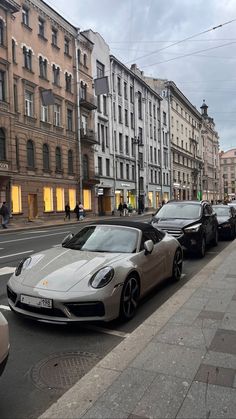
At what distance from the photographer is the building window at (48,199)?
111ft

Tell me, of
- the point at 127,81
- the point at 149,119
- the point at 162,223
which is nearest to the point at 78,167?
the point at 127,81

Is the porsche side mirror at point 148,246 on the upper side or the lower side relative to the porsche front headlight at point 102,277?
upper

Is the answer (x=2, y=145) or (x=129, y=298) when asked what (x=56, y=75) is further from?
(x=129, y=298)

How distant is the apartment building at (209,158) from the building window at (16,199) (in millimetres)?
70384

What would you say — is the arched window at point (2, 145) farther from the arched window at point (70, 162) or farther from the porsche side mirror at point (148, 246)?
the porsche side mirror at point (148, 246)

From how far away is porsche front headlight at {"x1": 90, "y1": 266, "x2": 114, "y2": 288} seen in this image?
511 centimetres

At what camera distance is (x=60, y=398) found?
3.32 meters

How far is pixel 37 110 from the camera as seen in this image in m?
33.2

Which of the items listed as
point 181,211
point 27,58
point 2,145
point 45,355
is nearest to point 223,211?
point 181,211

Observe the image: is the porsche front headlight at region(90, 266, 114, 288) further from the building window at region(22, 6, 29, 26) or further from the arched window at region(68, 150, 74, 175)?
the arched window at region(68, 150, 74, 175)

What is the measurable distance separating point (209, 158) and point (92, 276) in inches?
4085

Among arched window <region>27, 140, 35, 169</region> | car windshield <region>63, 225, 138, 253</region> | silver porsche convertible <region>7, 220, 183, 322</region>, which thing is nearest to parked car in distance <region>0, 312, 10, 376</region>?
silver porsche convertible <region>7, 220, 183, 322</region>

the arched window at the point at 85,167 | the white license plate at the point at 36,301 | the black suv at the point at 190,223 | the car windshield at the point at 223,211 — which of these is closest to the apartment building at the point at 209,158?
the arched window at the point at 85,167

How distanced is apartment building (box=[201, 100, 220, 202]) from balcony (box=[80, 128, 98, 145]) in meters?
58.3
